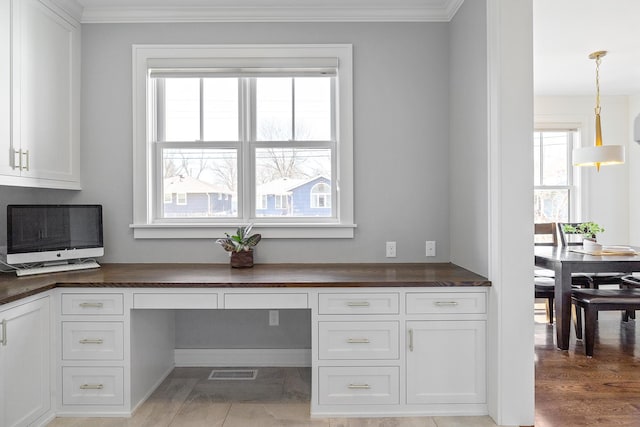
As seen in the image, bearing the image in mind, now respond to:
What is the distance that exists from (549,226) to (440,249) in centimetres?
211

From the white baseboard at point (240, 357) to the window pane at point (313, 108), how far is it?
1.57 meters

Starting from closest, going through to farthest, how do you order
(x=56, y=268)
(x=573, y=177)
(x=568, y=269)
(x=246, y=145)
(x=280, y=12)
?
(x=56, y=268)
(x=280, y=12)
(x=246, y=145)
(x=568, y=269)
(x=573, y=177)

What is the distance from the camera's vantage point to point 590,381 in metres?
3.04

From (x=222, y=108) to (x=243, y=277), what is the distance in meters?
1.32

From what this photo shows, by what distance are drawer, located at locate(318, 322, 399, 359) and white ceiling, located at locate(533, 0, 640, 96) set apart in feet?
8.29

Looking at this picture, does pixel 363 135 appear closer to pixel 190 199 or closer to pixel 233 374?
pixel 190 199

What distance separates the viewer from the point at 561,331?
368 cm

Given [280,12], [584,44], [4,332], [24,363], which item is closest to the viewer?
[4,332]

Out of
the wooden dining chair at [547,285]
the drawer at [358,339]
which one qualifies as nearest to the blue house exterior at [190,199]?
the drawer at [358,339]

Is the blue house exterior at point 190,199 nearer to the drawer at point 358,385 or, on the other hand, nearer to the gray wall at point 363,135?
the gray wall at point 363,135

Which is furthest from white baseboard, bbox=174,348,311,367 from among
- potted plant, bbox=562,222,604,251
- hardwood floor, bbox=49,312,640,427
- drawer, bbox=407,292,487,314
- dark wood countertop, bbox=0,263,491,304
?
potted plant, bbox=562,222,604,251

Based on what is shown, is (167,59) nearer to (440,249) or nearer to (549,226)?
(440,249)

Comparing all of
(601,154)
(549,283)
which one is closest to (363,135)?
(549,283)

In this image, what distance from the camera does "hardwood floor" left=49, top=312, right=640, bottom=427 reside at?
247cm
